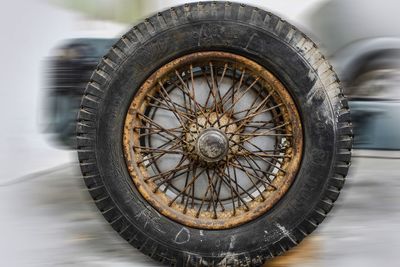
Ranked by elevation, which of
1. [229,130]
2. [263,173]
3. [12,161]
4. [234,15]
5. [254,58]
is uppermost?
[12,161]

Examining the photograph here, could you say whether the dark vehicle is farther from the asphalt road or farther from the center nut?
the asphalt road

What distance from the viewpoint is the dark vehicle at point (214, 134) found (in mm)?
2965

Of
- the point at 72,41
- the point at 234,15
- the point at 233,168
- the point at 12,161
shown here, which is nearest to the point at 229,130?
the point at 233,168

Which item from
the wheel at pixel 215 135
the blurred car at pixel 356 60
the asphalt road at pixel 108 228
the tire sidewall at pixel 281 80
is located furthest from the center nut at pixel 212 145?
the blurred car at pixel 356 60

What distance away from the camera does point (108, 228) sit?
3750mm

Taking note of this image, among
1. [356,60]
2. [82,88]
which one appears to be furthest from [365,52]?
[82,88]

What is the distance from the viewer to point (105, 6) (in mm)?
3932

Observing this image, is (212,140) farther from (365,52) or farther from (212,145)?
(365,52)

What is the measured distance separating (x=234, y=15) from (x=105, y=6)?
50.0 inches

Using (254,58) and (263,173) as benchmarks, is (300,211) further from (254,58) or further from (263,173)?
(254,58)

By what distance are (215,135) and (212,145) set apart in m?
0.05

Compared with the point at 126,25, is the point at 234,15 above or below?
below

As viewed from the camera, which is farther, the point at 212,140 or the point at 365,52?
the point at 365,52

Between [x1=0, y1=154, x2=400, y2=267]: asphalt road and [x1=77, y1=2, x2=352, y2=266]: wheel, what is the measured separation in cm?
34
